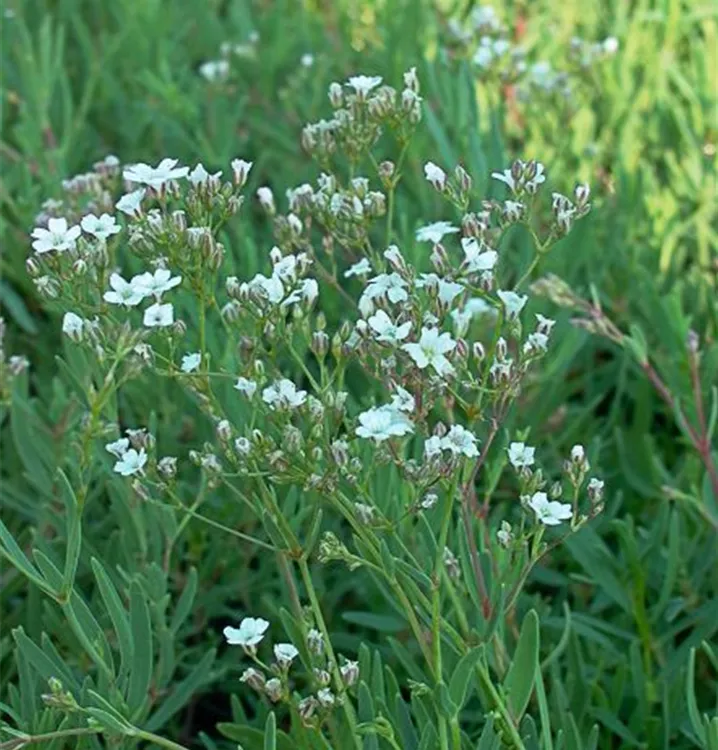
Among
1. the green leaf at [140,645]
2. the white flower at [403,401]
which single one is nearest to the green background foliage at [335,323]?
the green leaf at [140,645]

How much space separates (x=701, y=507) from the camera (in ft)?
5.83

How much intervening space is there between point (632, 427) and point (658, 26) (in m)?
1.32

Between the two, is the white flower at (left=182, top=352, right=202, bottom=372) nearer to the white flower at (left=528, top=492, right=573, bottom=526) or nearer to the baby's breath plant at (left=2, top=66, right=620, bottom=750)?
the baby's breath plant at (left=2, top=66, right=620, bottom=750)

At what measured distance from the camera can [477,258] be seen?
133 centimetres

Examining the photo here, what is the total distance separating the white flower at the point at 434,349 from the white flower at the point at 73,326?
0.33m

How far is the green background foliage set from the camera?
5.22 ft

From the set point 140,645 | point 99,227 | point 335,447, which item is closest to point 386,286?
point 335,447

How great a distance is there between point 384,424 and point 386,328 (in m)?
0.09

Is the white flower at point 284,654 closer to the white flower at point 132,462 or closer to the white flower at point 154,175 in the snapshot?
the white flower at point 132,462

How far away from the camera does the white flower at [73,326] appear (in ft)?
4.51

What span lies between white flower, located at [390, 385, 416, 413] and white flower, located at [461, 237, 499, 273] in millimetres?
143

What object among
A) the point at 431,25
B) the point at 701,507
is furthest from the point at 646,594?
the point at 431,25

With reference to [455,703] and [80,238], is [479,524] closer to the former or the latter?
[455,703]

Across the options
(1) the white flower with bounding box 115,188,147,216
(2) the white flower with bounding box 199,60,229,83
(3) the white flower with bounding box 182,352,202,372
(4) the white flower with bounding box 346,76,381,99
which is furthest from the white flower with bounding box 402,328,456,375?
(2) the white flower with bounding box 199,60,229,83
